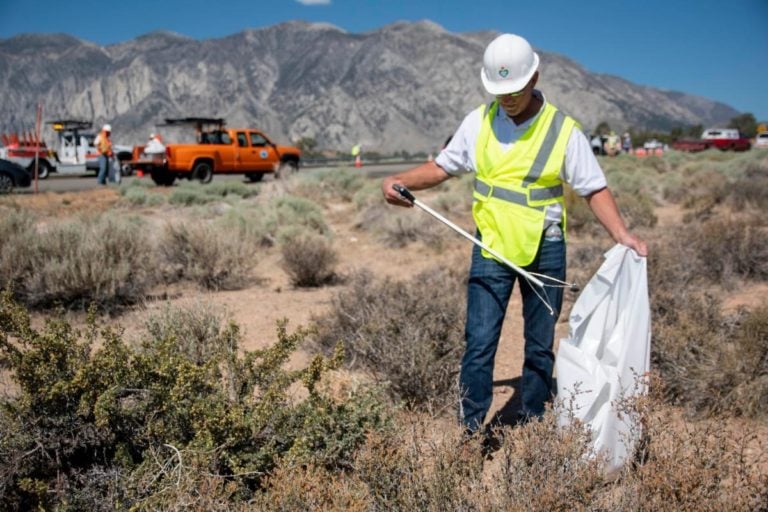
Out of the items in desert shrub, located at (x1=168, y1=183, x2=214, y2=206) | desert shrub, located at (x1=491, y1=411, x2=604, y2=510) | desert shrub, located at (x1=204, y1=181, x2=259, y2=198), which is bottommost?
desert shrub, located at (x1=491, y1=411, x2=604, y2=510)

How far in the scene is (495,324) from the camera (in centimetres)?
321

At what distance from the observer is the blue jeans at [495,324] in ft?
10.5

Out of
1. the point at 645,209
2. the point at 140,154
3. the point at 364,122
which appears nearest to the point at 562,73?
the point at 364,122

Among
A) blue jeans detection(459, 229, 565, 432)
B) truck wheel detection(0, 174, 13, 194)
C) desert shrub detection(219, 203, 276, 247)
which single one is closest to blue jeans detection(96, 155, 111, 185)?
truck wheel detection(0, 174, 13, 194)

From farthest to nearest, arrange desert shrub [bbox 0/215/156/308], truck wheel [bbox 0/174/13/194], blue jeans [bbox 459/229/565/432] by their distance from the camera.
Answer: truck wheel [bbox 0/174/13/194] → desert shrub [bbox 0/215/156/308] → blue jeans [bbox 459/229/565/432]

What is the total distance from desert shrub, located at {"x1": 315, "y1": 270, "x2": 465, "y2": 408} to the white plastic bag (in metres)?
0.66

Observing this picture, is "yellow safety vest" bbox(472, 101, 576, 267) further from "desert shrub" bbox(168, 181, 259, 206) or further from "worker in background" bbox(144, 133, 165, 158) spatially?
"worker in background" bbox(144, 133, 165, 158)

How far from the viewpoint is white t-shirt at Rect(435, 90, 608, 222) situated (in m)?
3.06

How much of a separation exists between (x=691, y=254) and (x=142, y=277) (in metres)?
5.18

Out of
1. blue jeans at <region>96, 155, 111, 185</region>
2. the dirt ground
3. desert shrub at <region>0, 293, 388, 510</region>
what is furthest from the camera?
blue jeans at <region>96, 155, 111, 185</region>

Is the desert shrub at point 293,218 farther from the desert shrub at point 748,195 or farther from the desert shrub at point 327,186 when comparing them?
the desert shrub at point 748,195

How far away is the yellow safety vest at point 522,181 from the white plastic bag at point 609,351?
1.16ft

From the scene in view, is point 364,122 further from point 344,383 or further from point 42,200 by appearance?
point 344,383

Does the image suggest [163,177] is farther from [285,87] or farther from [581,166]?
[285,87]
